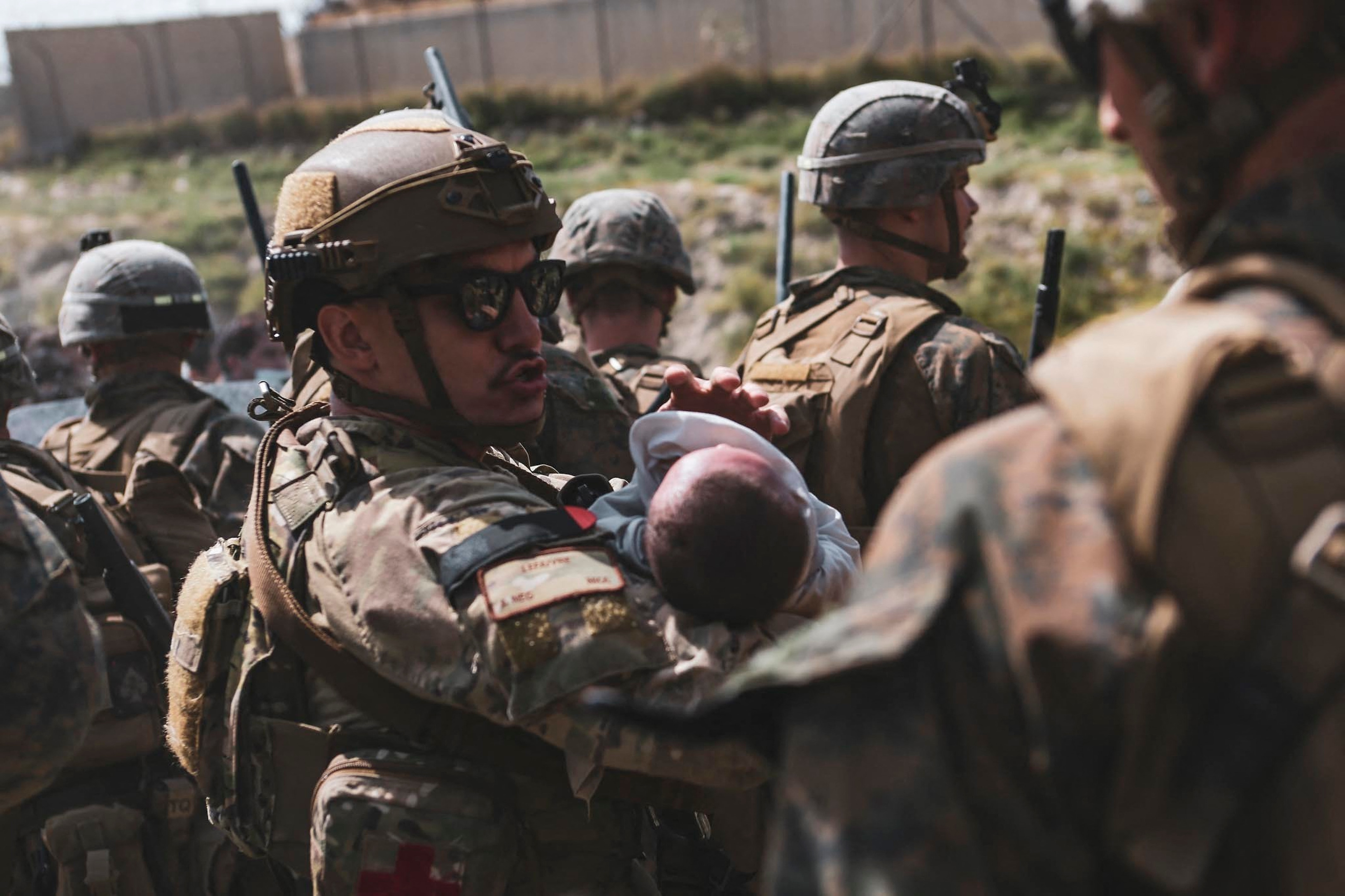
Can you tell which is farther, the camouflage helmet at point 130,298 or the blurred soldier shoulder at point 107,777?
→ the camouflage helmet at point 130,298

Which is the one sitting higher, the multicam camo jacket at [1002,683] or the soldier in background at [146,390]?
the multicam camo jacket at [1002,683]

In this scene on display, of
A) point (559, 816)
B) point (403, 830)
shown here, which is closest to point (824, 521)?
point (559, 816)

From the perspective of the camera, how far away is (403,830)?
7.71 ft

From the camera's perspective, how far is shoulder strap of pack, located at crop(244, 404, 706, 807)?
2.41 metres

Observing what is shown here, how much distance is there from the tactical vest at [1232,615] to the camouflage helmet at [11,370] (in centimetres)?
415

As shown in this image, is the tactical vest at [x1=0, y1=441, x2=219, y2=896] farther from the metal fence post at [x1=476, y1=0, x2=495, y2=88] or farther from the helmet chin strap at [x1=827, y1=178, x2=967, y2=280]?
the metal fence post at [x1=476, y1=0, x2=495, y2=88]

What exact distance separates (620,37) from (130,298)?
2638 cm

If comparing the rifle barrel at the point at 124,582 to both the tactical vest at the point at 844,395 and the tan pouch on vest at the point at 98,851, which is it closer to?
the tan pouch on vest at the point at 98,851

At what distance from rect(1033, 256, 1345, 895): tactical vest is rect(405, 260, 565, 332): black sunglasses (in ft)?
5.63

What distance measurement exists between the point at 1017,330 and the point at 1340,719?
634 inches

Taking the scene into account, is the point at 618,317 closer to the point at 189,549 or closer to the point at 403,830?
the point at 189,549

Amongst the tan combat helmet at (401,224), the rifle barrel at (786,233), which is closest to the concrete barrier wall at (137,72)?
the rifle barrel at (786,233)

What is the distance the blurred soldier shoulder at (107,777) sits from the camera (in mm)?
4266

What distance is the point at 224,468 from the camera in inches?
211
